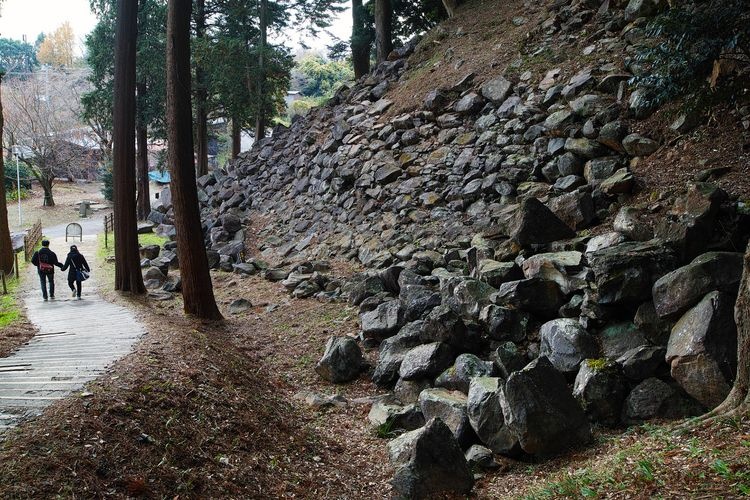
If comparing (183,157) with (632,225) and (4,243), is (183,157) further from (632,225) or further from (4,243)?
(4,243)

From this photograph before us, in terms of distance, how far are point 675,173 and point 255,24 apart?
24.1 metres

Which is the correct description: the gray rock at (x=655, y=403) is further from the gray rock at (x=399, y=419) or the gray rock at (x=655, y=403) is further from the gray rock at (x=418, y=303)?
the gray rock at (x=418, y=303)

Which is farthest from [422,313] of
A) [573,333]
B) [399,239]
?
[399,239]

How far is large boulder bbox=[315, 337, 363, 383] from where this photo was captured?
28.5 feet

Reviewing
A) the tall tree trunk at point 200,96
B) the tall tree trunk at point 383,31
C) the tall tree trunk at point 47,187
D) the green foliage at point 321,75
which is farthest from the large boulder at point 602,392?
the green foliage at point 321,75

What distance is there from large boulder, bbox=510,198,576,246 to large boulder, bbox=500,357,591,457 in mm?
3660

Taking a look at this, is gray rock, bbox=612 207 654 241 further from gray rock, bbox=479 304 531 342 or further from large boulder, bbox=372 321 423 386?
large boulder, bbox=372 321 423 386

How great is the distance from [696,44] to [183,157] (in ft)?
30.5

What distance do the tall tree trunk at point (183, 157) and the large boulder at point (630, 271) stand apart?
790cm

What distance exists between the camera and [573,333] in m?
6.76

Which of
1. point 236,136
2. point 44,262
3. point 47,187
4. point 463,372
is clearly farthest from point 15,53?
point 463,372

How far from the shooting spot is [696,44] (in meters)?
8.36

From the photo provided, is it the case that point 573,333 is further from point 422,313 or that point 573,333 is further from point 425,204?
point 425,204

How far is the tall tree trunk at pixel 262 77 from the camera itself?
2541cm
